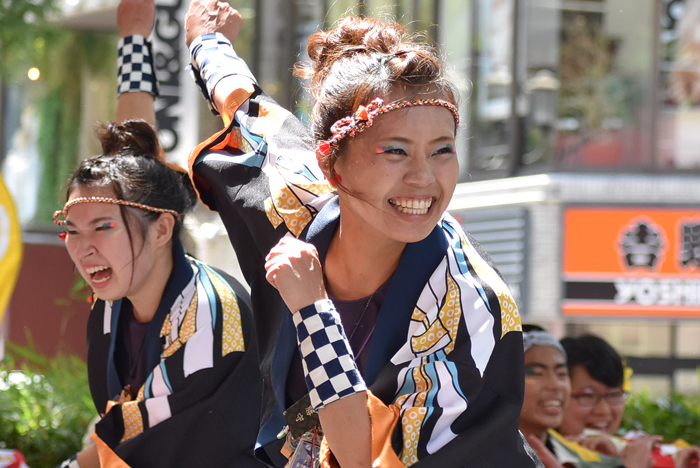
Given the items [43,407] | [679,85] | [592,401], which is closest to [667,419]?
[592,401]

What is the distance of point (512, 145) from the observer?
33.7 ft

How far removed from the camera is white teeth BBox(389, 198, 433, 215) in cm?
196

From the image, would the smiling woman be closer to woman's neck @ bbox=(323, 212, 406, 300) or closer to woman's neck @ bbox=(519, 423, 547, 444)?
woman's neck @ bbox=(323, 212, 406, 300)

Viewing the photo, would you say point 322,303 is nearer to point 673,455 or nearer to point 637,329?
point 673,455

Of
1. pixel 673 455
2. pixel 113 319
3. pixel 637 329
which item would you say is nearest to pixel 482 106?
pixel 637 329

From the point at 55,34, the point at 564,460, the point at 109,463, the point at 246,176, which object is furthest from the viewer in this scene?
the point at 55,34

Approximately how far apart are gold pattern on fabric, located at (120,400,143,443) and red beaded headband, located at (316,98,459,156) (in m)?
1.20

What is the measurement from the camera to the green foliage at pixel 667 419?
4.56 meters

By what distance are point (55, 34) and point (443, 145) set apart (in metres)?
6.50

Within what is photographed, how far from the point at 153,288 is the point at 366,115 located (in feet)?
4.04

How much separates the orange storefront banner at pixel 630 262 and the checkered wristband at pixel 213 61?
746 centimetres

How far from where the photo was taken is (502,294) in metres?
1.98

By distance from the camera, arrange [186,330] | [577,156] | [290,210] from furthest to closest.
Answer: [577,156]
[186,330]
[290,210]

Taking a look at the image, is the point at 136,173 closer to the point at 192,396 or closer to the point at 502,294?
the point at 192,396
